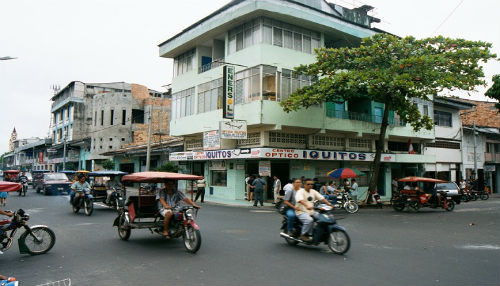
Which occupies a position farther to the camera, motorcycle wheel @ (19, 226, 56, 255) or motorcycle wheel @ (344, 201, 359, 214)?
motorcycle wheel @ (344, 201, 359, 214)

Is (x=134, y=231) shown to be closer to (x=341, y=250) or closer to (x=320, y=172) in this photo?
(x=341, y=250)

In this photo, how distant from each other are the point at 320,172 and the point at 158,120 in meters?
29.9

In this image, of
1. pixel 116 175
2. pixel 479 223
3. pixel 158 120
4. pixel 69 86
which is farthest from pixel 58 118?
pixel 479 223

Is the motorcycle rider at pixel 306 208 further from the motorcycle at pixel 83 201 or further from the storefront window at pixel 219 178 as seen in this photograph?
the storefront window at pixel 219 178

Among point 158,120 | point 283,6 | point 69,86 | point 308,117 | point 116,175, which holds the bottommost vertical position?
point 116,175

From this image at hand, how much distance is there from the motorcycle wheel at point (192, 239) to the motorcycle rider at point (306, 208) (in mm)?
2452

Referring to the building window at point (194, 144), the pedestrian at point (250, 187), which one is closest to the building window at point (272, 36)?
the building window at point (194, 144)

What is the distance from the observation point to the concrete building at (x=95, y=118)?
50000 millimetres

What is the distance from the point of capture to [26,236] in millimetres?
7887

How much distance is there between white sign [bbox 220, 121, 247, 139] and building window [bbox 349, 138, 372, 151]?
33.1 feet

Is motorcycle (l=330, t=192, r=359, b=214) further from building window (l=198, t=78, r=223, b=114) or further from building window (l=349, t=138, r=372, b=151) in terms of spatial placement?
building window (l=198, t=78, r=223, b=114)

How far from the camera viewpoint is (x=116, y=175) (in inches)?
706

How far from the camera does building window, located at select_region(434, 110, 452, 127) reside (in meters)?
35.7

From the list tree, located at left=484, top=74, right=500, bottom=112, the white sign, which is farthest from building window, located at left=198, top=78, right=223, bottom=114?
tree, located at left=484, top=74, right=500, bottom=112
